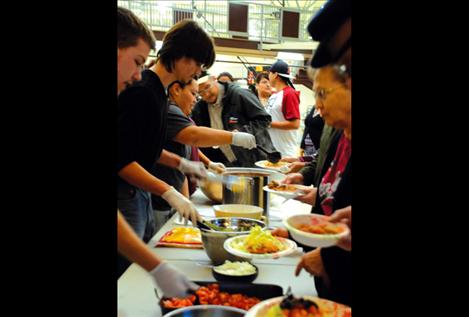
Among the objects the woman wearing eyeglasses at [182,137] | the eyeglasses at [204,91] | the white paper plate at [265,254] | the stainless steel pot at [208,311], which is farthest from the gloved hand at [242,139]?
the stainless steel pot at [208,311]

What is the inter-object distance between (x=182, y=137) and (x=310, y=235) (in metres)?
1.00

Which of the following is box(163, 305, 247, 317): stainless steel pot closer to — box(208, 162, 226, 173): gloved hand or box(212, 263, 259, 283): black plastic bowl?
box(212, 263, 259, 283): black plastic bowl

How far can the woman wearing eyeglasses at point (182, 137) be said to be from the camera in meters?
1.27

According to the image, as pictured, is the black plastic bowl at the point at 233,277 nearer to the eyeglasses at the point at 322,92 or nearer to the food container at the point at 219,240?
the food container at the point at 219,240

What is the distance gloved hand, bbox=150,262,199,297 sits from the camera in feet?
2.25

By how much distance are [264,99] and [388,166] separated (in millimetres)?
1268

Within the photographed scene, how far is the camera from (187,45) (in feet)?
3.37

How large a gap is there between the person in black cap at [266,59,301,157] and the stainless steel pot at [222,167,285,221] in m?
0.23

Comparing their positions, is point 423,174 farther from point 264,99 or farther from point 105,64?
point 264,99

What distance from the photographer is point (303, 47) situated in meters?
0.68

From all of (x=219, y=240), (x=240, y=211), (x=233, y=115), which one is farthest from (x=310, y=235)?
(x=233, y=115)

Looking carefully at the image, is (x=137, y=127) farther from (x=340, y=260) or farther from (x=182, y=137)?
(x=182, y=137)

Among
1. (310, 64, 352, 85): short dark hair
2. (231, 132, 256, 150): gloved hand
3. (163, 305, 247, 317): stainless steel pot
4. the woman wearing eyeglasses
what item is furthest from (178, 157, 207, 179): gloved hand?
(310, 64, 352, 85): short dark hair

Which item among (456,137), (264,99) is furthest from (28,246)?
(264,99)
